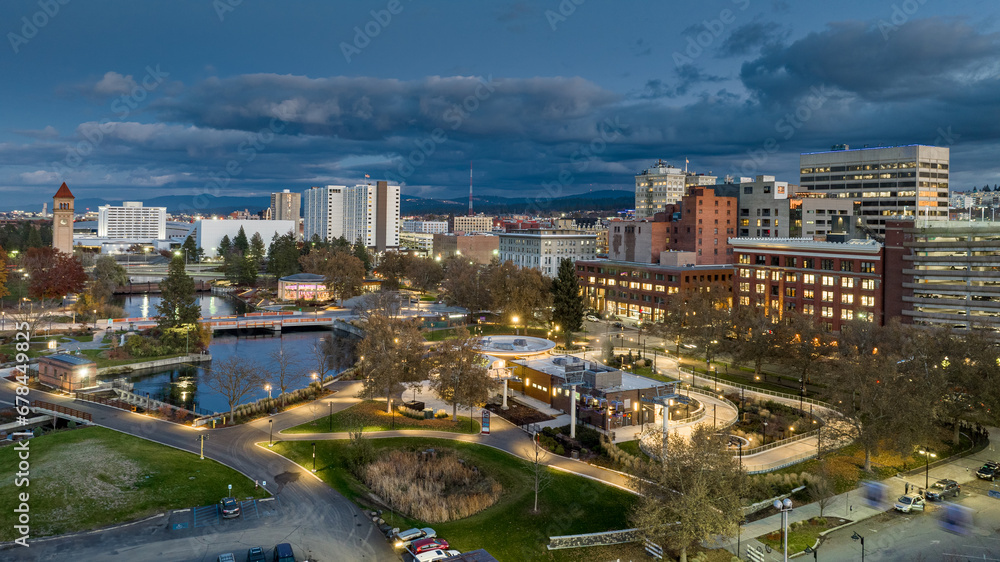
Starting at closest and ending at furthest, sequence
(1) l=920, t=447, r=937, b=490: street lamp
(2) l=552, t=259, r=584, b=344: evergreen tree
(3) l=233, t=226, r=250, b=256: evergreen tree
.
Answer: (1) l=920, t=447, r=937, b=490: street lamp
(2) l=552, t=259, r=584, b=344: evergreen tree
(3) l=233, t=226, r=250, b=256: evergreen tree

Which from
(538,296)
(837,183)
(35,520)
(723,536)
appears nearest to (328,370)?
(538,296)

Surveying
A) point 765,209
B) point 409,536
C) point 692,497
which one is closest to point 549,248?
point 765,209

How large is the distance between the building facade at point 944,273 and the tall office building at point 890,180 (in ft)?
218

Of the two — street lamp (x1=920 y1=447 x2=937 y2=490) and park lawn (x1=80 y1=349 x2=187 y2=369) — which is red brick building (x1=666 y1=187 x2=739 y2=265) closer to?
street lamp (x1=920 y1=447 x2=937 y2=490)

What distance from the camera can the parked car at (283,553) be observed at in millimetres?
25672

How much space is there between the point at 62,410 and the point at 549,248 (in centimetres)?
11113

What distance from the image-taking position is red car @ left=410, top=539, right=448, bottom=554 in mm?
26984

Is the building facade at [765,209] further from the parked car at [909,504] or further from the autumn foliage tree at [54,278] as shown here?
the autumn foliage tree at [54,278]

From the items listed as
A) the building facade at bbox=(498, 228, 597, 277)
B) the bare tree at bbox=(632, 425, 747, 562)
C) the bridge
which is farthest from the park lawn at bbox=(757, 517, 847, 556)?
the building facade at bbox=(498, 228, 597, 277)

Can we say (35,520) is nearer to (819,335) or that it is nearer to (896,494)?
(896,494)

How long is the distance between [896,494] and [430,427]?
29.0m

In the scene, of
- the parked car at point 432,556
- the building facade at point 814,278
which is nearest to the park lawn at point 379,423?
the parked car at point 432,556

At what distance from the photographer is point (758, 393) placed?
55.7m

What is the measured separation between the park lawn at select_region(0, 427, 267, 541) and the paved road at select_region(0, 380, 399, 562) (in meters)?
1.30
